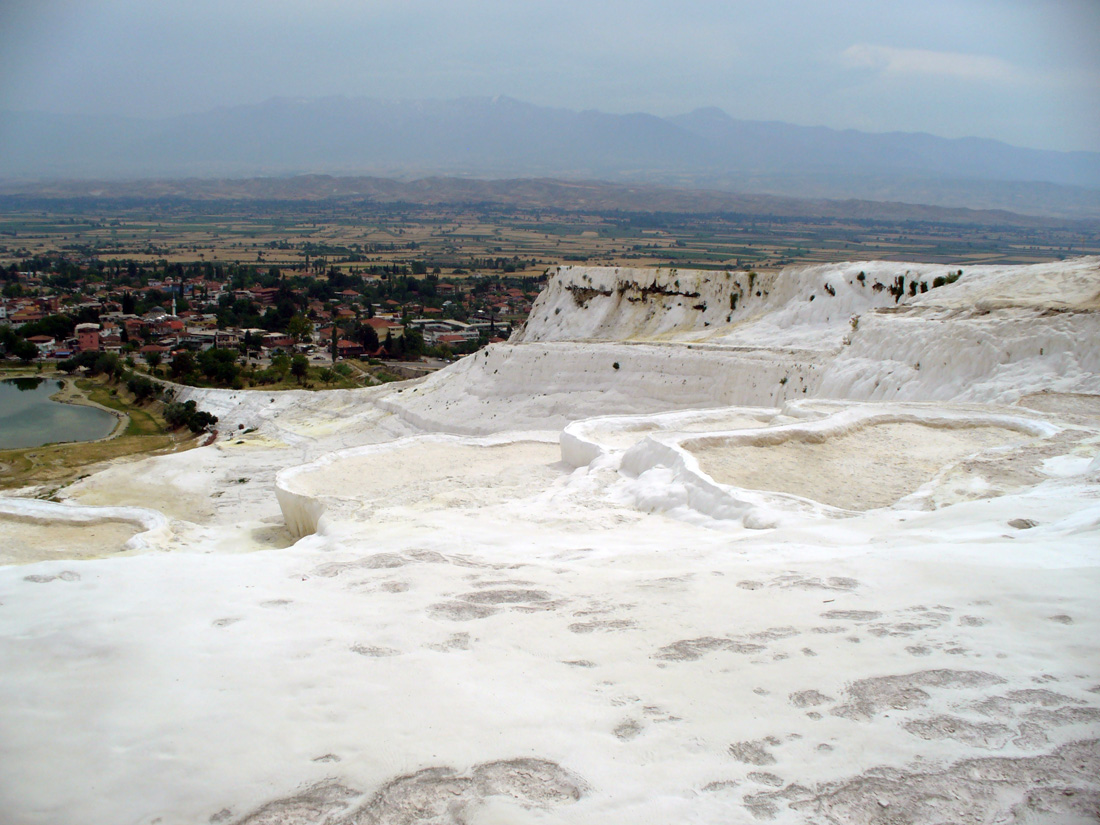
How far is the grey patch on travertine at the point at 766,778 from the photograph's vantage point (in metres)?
3.44

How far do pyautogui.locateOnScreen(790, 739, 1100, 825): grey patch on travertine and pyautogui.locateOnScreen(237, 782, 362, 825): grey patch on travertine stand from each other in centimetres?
183

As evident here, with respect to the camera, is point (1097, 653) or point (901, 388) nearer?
point (1097, 653)

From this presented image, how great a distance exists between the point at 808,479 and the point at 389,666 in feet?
21.2

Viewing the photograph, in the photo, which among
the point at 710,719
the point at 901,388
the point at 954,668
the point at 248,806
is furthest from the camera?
the point at 901,388

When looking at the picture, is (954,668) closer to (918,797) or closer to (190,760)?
(918,797)

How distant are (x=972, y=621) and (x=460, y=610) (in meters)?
3.07

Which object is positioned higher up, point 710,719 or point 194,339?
point 710,719

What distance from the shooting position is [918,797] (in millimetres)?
3332

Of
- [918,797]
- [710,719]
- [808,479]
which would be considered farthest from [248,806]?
[808,479]

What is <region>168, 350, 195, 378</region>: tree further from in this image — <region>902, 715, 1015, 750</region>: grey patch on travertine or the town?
<region>902, 715, 1015, 750</region>: grey patch on travertine

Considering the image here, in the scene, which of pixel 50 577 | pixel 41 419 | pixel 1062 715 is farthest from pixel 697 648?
pixel 41 419

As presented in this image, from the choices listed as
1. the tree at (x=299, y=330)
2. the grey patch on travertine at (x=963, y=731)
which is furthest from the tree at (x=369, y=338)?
the grey patch on travertine at (x=963, y=731)

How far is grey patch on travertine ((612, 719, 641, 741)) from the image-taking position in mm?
3809

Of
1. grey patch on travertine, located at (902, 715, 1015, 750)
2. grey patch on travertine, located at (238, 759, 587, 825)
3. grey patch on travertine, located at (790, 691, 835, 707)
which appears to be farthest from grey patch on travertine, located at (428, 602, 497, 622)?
grey patch on travertine, located at (902, 715, 1015, 750)
